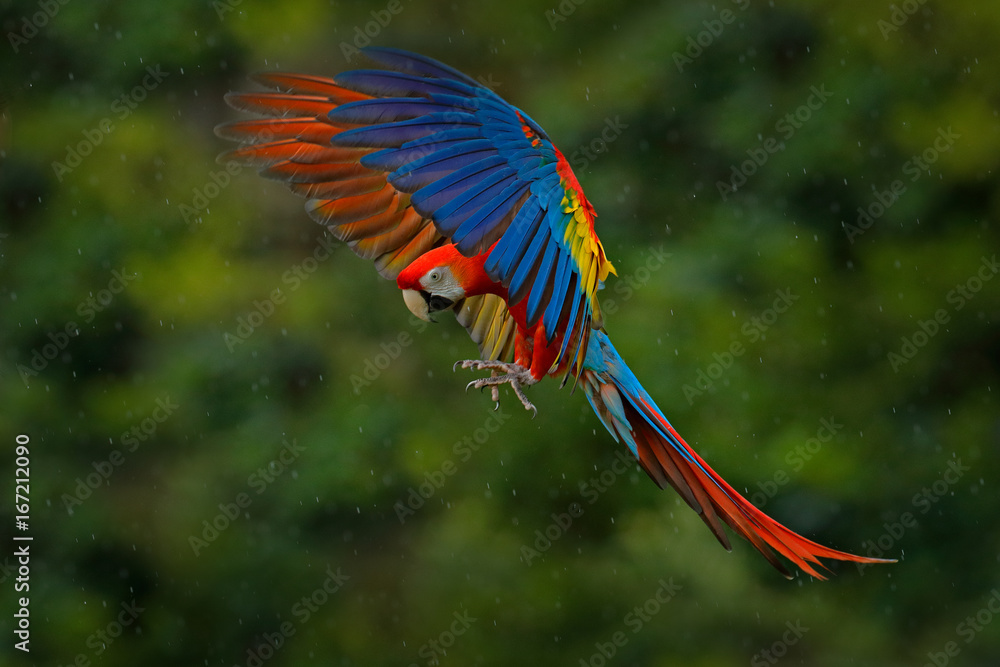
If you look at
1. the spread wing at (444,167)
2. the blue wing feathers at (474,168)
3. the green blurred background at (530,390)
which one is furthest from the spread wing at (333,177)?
the green blurred background at (530,390)

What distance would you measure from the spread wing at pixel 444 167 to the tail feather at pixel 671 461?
0.20 m

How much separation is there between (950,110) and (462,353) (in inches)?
82.2

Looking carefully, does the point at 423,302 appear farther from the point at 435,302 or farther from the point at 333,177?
the point at 333,177

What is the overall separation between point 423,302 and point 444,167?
0.25m

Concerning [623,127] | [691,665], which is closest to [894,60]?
[623,127]

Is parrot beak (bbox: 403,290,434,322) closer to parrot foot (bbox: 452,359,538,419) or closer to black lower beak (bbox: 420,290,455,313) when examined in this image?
black lower beak (bbox: 420,290,455,313)

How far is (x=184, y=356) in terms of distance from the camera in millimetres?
4289

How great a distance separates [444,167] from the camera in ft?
4.34

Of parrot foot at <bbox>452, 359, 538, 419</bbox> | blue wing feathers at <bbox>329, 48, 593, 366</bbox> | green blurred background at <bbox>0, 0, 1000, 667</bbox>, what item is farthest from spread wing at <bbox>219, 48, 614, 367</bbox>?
green blurred background at <bbox>0, 0, 1000, 667</bbox>

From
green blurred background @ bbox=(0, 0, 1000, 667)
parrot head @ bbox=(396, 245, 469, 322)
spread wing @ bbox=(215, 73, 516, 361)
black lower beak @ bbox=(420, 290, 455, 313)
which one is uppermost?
spread wing @ bbox=(215, 73, 516, 361)

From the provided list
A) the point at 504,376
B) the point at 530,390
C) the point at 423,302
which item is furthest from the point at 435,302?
the point at 530,390

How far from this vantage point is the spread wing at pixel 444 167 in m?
1.30

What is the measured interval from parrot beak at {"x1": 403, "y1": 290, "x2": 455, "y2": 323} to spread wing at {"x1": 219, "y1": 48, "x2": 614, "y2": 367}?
152mm

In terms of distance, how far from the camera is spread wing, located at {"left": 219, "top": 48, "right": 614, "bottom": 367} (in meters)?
1.30
